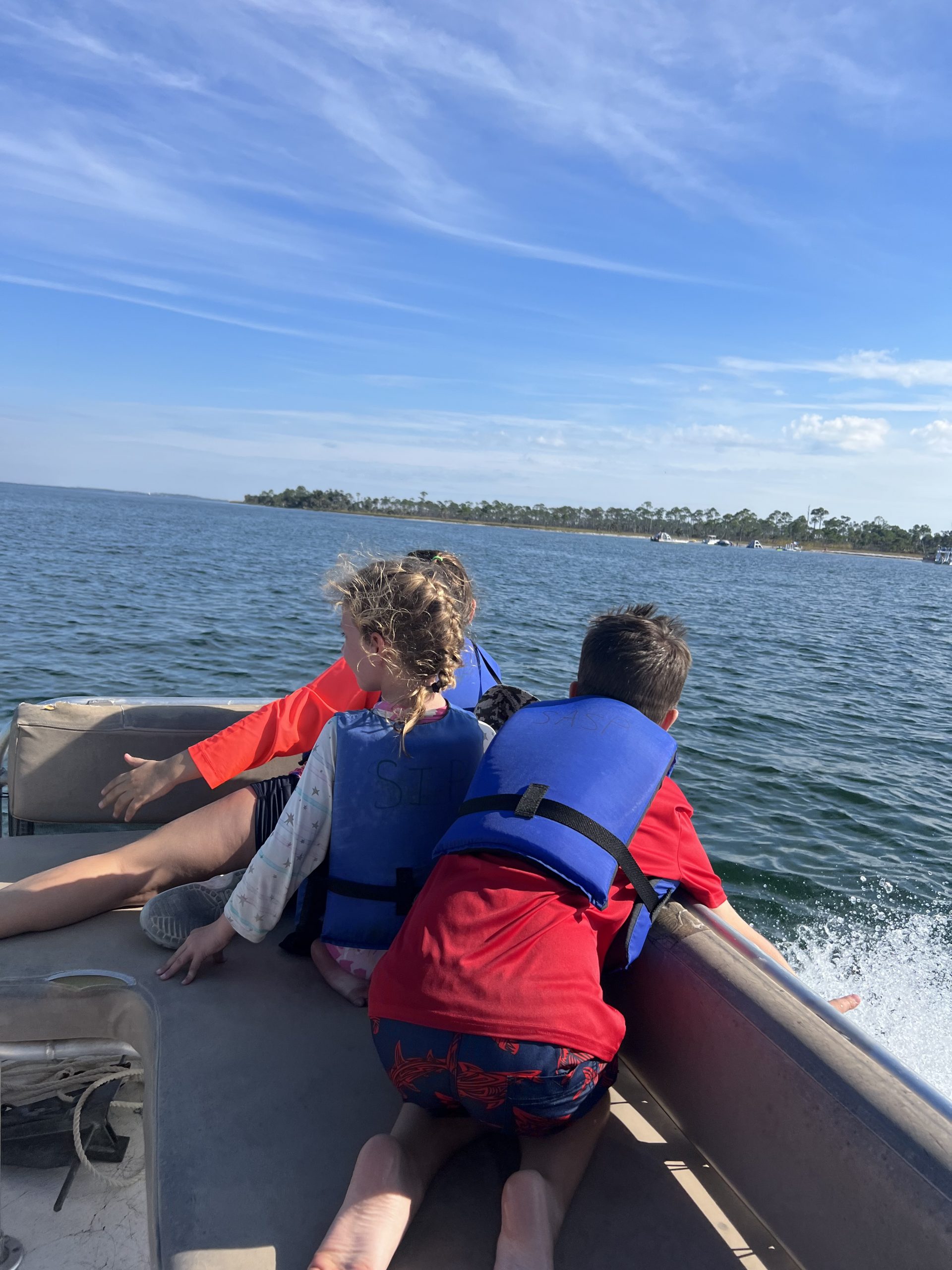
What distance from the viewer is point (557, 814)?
172 centimetres

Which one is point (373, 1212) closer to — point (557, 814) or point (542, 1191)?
point (542, 1191)

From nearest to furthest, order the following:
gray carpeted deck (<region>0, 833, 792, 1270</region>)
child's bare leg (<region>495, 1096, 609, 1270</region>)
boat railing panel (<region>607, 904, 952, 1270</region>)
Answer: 1. boat railing panel (<region>607, 904, 952, 1270</region>)
2. child's bare leg (<region>495, 1096, 609, 1270</region>)
3. gray carpeted deck (<region>0, 833, 792, 1270</region>)

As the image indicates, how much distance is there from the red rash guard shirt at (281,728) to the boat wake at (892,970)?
3.25m

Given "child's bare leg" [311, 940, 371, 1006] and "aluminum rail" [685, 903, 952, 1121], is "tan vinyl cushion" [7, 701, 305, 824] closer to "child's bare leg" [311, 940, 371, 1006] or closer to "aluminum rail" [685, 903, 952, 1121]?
"child's bare leg" [311, 940, 371, 1006]

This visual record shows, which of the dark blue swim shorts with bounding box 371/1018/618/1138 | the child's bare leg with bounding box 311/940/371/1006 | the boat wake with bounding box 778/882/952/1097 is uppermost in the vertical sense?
the dark blue swim shorts with bounding box 371/1018/618/1138

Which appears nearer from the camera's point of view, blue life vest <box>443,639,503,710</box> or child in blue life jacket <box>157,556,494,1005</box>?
child in blue life jacket <box>157,556,494,1005</box>

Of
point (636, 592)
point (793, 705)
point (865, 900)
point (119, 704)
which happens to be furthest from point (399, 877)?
point (636, 592)

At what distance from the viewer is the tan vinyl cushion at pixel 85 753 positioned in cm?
329

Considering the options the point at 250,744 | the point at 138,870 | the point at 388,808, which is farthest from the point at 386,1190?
the point at 250,744

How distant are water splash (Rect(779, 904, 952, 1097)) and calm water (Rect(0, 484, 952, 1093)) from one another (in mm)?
15

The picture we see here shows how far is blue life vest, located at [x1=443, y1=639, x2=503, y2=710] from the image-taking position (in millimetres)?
3148

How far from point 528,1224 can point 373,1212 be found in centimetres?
29

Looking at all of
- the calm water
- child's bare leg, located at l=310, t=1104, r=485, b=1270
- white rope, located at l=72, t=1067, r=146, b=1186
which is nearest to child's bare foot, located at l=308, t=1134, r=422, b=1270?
child's bare leg, located at l=310, t=1104, r=485, b=1270

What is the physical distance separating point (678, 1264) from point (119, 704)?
9.34 ft
